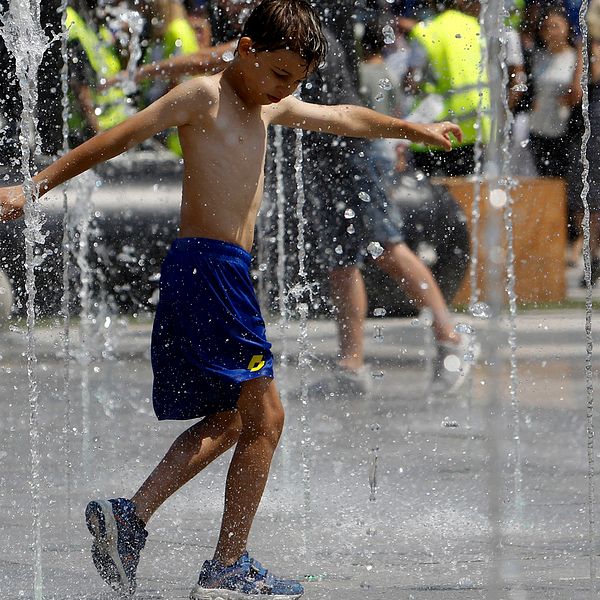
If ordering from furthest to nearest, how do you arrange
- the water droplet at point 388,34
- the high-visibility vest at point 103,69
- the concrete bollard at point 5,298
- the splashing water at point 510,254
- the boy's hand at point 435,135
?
the high-visibility vest at point 103,69, the water droplet at point 388,34, the concrete bollard at point 5,298, the splashing water at point 510,254, the boy's hand at point 435,135

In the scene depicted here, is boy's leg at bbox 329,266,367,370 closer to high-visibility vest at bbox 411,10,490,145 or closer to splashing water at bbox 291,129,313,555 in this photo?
splashing water at bbox 291,129,313,555

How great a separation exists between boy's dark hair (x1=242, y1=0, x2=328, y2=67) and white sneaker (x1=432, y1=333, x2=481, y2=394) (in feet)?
7.97

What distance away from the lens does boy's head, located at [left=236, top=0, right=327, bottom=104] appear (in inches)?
113

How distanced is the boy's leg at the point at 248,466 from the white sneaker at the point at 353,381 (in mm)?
2258

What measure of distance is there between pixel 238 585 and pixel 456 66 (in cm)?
427

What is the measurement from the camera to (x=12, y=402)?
5484 mm

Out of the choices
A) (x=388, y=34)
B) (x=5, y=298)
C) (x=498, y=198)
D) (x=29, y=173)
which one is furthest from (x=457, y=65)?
(x=29, y=173)

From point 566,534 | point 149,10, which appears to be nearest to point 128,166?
point 149,10

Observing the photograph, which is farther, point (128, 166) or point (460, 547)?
point (128, 166)

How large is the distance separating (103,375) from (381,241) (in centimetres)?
148

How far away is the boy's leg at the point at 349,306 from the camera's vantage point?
5039 millimetres

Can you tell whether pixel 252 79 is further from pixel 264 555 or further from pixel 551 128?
pixel 551 128

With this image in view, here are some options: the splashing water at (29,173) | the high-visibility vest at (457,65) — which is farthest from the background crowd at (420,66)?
the splashing water at (29,173)

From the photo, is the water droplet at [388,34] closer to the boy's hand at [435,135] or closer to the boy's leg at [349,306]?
Result: the boy's leg at [349,306]
